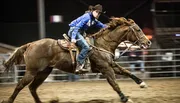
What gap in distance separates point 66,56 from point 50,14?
1187cm

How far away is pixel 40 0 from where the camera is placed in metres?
14.0

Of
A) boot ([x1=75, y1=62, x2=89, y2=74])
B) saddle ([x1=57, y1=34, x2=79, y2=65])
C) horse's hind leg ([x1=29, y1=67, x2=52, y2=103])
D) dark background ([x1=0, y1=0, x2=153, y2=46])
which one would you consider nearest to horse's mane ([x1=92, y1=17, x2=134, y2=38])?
saddle ([x1=57, y1=34, x2=79, y2=65])

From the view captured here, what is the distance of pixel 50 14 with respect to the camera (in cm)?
1869

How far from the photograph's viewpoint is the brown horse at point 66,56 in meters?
6.90

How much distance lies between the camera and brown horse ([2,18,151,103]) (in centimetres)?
690

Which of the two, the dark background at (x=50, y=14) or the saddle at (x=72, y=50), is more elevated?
the dark background at (x=50, y=14)

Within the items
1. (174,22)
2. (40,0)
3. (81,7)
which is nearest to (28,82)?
(40,0)

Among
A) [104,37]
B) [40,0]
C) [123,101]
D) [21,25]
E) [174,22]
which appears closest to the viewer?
[123,101]

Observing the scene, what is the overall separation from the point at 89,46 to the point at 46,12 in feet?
39.7

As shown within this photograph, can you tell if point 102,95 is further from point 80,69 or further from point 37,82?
point 37,82

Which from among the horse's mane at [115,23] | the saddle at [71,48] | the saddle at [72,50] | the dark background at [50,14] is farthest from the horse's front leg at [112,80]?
the dark background at [50,14]

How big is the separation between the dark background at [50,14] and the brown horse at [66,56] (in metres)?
10.1

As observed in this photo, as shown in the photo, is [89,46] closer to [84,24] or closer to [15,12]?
[84,24]

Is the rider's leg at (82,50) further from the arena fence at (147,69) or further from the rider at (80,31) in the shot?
the arena fence at (147,69)
